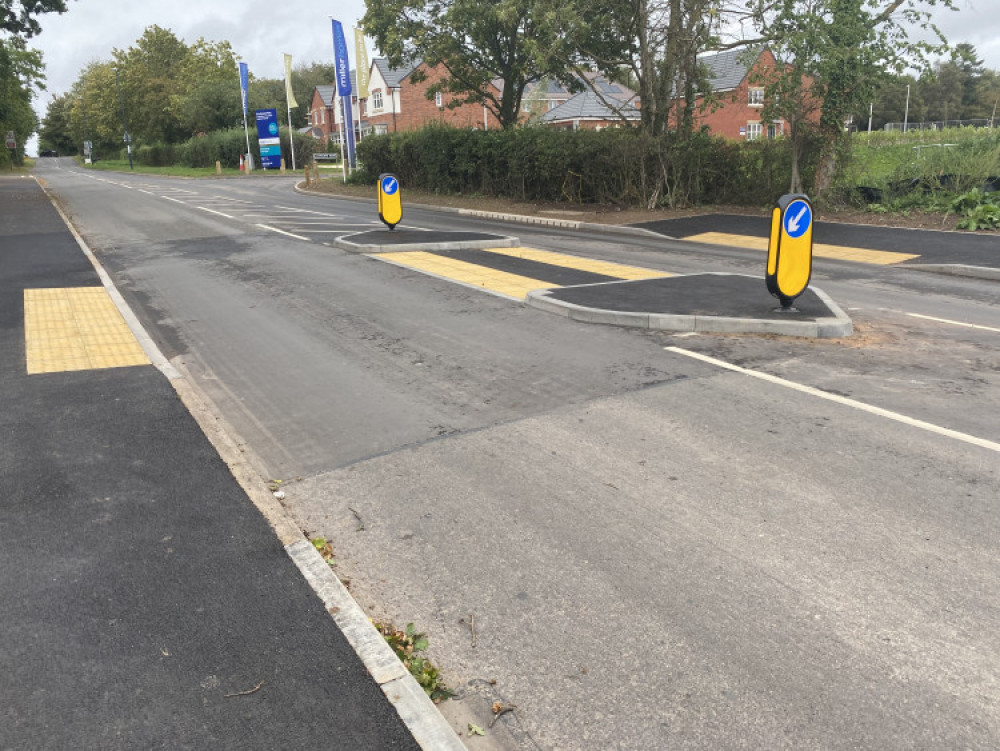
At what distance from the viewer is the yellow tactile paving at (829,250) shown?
1405cm

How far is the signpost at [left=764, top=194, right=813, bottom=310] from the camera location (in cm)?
823

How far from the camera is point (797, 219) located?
27.2ft

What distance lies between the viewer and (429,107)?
214ft

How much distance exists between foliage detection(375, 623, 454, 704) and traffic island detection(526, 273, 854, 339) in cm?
586

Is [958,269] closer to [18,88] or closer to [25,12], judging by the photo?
[25,12]

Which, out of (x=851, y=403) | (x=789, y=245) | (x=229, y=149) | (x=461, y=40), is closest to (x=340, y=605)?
(x=851, y=403)

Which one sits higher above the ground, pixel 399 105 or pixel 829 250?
pixel 399 105

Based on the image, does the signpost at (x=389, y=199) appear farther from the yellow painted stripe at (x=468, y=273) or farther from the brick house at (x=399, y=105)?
the brick house at (x=399, y=105)

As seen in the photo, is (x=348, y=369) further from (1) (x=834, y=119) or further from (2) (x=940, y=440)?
(1) (x=834, y=119)

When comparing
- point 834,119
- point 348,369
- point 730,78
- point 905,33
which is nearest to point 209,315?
point 348,369

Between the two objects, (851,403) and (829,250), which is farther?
→ (829,250)

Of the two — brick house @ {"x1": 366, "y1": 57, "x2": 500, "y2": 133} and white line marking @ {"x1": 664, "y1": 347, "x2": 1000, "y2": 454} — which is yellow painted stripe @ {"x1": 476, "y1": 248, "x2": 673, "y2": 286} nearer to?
white line marking @ {"x1": 664, "y1": 347, "x2": 1000, "y2": 454}

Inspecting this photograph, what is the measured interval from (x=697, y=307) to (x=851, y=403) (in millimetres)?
3087

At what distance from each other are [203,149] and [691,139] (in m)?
52.0
